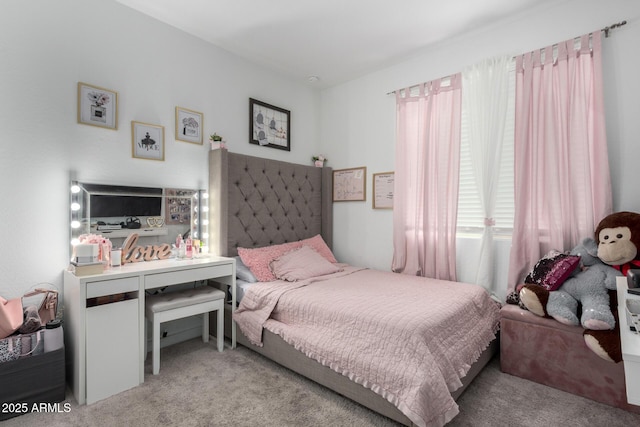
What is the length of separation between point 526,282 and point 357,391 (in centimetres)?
141

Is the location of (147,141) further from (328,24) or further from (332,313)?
(332,313)

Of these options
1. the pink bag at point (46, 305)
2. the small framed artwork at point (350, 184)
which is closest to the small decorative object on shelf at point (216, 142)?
the small framed artwork at point (350, 184)

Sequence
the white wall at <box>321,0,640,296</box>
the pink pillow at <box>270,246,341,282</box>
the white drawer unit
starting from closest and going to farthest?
Answer: the white drawer unit < the white wall at <box>321,0,640,296</box> < the pink pillow at <box>270,246,341,282</box>

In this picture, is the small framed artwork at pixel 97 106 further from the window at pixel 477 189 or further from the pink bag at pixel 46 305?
the window at pixel 477 189

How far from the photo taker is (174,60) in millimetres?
2574

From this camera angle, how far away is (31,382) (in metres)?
1.69

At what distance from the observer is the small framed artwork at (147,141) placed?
7.75 ft

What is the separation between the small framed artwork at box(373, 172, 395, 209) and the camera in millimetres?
3176

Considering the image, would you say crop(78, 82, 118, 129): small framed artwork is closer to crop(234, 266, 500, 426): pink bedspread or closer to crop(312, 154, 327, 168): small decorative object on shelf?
crop(234, 266, 500, 426): pink bedspread

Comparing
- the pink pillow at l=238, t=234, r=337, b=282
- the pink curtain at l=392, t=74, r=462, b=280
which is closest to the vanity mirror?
the pink pillow at l=238, t=234, r=337, b=282

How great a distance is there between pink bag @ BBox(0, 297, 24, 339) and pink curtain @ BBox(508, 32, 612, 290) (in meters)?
3.15

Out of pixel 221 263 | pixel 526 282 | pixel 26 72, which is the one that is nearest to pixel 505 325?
pixel 526 282

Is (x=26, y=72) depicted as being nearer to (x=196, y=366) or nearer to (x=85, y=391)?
(x=85, y=391)

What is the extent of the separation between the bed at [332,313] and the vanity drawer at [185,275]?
231mm
